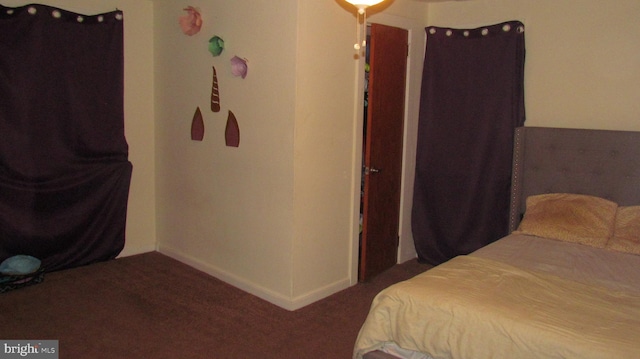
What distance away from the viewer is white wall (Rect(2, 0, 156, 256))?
4.20 metres

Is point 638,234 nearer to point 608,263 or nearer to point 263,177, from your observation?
point 608,263

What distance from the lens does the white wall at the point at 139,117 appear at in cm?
420

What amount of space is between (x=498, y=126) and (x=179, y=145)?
2.67 m

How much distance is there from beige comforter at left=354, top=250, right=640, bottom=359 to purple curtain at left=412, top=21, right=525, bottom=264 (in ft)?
5.01

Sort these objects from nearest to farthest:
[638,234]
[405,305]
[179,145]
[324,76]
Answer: [405,305] < [638,234] < [324,76] < [179,145]

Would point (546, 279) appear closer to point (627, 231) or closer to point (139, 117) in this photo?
point (627, 231)

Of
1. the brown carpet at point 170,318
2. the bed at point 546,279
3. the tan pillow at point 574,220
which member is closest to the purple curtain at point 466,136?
the bed at point 546,279

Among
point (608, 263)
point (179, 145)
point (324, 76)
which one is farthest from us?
point (179, 145)

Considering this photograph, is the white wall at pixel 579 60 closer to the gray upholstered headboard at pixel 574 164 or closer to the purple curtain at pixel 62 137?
the gray upholstered headboard at pixel 574 164

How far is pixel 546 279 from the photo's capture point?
7.95ft

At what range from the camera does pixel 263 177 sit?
3.45 meters

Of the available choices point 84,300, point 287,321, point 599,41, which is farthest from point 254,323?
point 599,41

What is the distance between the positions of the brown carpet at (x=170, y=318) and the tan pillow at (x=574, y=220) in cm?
121

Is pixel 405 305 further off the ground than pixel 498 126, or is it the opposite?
pixel 498 126
